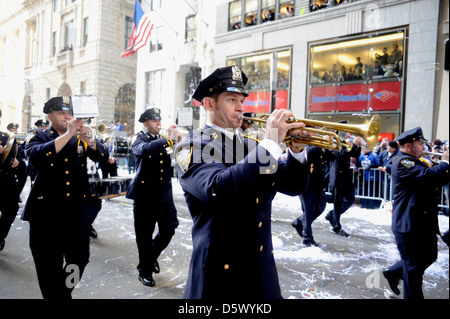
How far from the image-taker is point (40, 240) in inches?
116

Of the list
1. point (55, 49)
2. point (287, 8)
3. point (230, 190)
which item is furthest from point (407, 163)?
point (287, 8)

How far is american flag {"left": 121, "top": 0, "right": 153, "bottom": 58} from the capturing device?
8016mm

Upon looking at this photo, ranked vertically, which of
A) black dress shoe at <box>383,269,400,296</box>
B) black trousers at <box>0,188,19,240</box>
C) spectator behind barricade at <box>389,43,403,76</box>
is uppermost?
spectator behind barricade at <box>389,43,403,76</box>

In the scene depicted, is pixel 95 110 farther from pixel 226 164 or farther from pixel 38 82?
pixel 38 82

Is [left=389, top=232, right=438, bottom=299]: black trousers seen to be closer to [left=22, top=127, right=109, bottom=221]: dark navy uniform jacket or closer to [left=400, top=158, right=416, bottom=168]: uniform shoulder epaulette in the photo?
[left=400, top=158, right=416, bottom=168]: uniform shoulder epaulette

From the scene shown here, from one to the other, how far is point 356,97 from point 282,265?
9991mm

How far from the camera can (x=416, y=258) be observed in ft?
11.0

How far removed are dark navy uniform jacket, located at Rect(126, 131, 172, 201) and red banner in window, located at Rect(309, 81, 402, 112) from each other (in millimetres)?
10322

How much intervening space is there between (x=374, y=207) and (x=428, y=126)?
4056 mm

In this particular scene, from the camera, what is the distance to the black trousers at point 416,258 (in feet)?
10.9

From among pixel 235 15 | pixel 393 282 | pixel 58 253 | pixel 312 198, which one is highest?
pixel 235 15

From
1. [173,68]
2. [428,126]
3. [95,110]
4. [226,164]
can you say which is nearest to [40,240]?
[95,110]

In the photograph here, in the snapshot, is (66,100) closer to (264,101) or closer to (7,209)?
(7,209)

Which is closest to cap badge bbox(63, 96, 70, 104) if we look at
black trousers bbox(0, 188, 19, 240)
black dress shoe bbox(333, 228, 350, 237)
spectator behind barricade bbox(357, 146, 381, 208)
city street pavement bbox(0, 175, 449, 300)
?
city street pavement bbox(0, 175, 449, 300)
